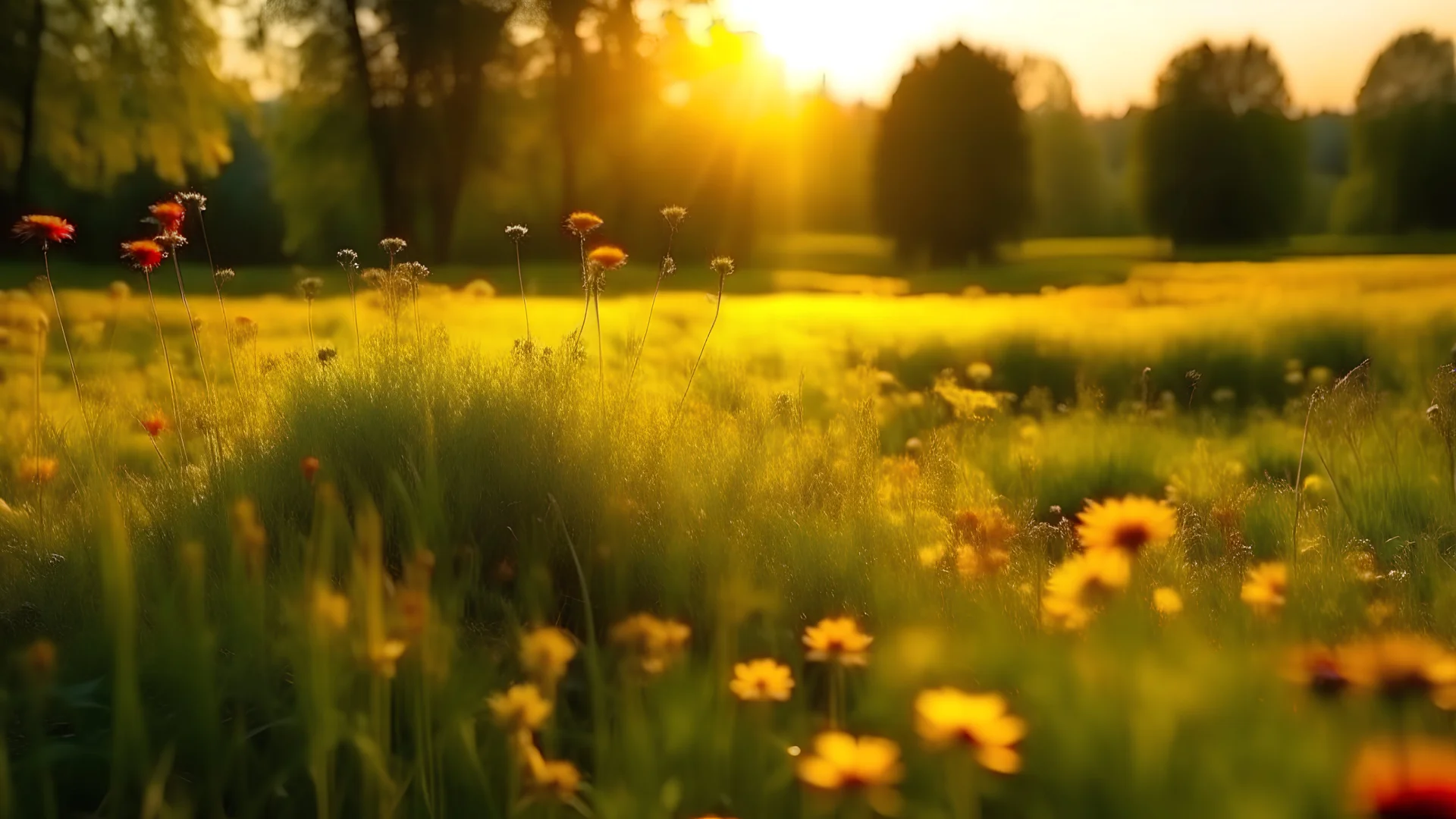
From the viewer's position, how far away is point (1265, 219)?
95.5 ft

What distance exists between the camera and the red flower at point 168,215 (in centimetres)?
315

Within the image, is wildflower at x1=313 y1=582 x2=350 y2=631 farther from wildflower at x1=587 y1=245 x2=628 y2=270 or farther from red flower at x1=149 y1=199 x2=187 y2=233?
red flower at x1=149 y1=199 x2=187 y2=233

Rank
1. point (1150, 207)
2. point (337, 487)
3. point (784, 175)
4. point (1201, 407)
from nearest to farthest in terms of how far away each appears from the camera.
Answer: point (337, 487)
point (1201, 407)
point (784, 175)
point (1150, 207)

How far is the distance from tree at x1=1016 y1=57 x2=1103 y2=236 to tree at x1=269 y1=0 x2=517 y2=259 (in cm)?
2513

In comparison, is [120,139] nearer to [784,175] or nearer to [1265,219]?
[784,175]

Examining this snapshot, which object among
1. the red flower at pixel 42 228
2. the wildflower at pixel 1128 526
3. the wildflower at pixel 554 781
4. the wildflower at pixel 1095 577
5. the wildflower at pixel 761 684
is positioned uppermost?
the red flower at pixel 42 228

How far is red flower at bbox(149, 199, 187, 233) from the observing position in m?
3.15

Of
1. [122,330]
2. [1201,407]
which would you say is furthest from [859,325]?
[122,330]

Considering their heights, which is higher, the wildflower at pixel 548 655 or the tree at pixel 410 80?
the tree at pixel 410 80

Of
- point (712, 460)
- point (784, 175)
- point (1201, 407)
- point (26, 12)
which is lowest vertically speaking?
point (1201, 407)

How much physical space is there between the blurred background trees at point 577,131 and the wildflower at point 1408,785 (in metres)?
19.1

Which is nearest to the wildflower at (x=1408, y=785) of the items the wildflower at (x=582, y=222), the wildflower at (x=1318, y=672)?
the wildflower at (x=1318, y=672)

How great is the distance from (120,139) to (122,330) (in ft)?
41.6

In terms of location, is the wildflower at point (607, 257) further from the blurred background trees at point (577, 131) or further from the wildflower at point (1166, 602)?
the blurred background trees at point (577, 131)
